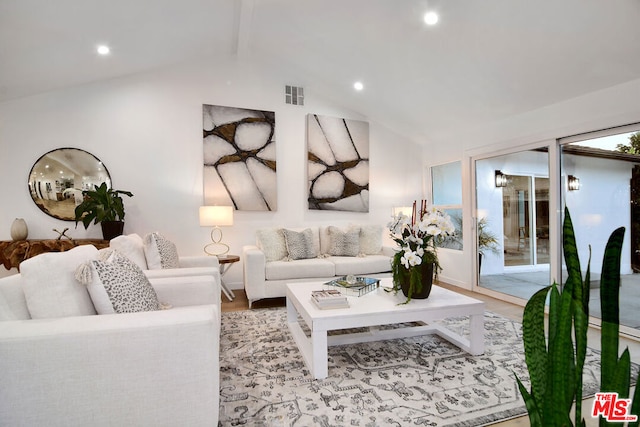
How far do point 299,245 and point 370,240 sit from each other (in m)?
1.04

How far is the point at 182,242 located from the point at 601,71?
4662 millimetres

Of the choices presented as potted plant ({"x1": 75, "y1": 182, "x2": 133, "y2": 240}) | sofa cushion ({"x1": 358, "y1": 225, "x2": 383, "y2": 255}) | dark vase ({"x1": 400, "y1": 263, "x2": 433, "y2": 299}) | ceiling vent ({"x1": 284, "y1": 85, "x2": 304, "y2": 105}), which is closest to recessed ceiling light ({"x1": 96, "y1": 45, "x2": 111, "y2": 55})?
potted plant ({"x1": 75, "y1": 182, "x2": 133, "y2": 240})

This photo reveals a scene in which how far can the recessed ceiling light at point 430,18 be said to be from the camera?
292 cm

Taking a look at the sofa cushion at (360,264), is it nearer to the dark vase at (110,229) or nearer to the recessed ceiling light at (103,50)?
the dark vase at (110,229)

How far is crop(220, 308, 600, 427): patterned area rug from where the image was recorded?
1688mm

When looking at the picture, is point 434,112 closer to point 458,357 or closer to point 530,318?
point 458,357

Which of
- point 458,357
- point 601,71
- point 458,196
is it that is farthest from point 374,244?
point 601,71

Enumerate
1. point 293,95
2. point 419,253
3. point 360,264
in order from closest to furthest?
point 419,253, point 360,264, point 293,95

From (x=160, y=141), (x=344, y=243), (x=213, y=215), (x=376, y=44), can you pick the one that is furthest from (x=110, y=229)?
(x=376, y=44)

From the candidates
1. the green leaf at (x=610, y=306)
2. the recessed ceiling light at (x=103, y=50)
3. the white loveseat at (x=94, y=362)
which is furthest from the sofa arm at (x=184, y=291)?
the recessed ceiling light at (x=103, y=50)

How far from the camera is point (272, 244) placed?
411 centimetres

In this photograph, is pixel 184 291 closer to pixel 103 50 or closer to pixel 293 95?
pixel 103 50

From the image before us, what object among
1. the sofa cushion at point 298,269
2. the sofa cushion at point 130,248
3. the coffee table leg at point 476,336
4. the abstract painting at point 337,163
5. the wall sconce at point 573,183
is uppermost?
the abstract painting at point 337,163

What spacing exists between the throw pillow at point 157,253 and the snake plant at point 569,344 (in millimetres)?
2702
